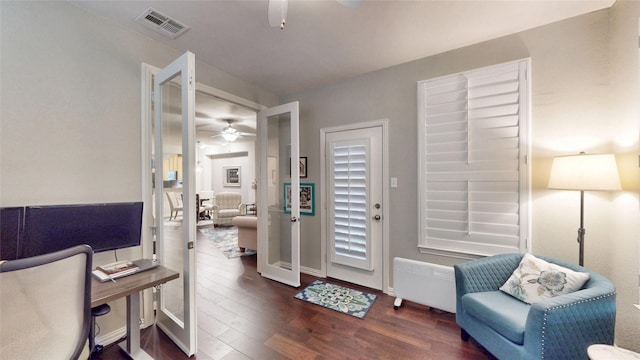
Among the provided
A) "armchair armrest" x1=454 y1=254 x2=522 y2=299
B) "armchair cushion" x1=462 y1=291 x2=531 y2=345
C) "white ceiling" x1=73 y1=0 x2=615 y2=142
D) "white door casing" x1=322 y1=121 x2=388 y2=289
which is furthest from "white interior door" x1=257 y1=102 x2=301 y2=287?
"armchair cushion" x1=462 y1=291 x2=531 y2=345

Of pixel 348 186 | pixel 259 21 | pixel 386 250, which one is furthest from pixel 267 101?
pixel 386 250

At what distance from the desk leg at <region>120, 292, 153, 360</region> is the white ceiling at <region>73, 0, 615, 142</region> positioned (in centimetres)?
223

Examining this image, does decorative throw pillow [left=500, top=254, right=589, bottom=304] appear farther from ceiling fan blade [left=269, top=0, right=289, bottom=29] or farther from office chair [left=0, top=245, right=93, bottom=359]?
office chair [left=0, top=245, right=93, bottom=359]

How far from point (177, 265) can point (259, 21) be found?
226cm

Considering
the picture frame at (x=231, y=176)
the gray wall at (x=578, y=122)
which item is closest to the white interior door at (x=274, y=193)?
the gray wall at (x=578, y=122)

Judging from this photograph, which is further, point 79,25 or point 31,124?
point 79,25

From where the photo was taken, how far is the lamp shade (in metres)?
1.58

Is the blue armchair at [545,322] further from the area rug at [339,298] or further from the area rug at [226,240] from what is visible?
the area rug at [226,240]

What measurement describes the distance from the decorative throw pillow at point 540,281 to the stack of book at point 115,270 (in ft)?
9.40

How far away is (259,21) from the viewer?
197 centimetres

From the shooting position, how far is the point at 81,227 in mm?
1623

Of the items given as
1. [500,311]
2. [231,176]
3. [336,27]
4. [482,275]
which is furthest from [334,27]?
[231,176]

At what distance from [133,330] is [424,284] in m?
2.56

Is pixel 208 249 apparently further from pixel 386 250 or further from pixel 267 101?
pixel 386 250
